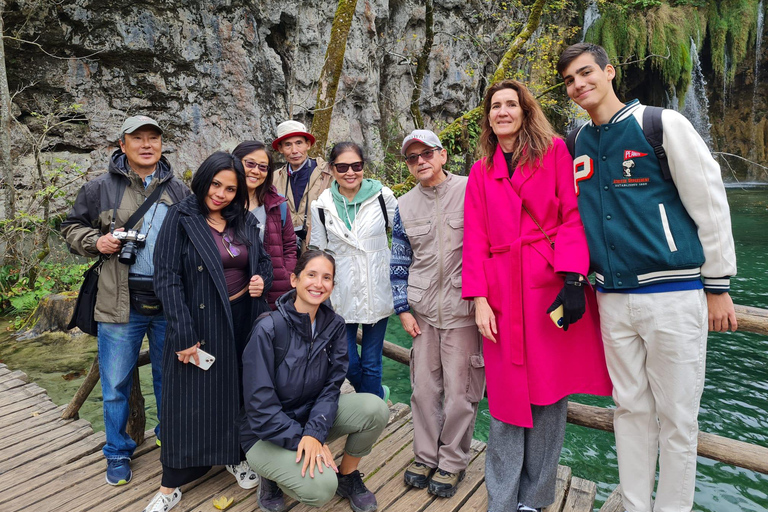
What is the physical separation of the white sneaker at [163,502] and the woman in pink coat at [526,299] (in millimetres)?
1849

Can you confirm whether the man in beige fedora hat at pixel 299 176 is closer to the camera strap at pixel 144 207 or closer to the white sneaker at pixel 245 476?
A: the camera strap at pixel 144 207

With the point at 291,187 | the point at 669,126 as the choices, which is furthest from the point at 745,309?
the point at 291,187

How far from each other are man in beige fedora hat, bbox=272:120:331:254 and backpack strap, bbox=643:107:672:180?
2.37 metres

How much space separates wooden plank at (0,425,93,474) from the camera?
11.5ft

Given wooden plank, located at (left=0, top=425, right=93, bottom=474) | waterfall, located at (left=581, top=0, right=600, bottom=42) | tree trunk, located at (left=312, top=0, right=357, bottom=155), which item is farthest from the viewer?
waterfall, located at (left=581, top=0, right=600, bottom=42)

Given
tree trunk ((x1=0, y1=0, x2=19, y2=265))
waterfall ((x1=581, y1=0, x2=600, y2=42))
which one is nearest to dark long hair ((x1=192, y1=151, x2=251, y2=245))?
tree trunk ((x1=0, y1=0, x2=19, y2=265))

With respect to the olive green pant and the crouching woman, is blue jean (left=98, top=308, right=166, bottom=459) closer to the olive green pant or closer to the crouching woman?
the crouching woman

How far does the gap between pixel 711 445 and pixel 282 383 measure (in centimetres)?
243

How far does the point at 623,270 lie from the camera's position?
7.43 ft

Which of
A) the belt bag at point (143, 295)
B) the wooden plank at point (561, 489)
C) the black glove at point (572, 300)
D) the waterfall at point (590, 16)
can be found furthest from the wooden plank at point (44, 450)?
the waterfall at point (590, 16)

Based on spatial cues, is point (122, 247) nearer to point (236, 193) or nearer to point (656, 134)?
point (236, 193)

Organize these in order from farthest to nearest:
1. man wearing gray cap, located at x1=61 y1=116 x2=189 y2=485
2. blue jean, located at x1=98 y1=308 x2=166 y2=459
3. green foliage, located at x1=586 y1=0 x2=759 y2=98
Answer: green foliage, located at x1=586 y1=0 x2=759 y2=98
blue jean, located at x1=98 y1=308 x2=166 y2=459
man wearing gray cap, located at x1=61 y1=116 x2=189 y2=485

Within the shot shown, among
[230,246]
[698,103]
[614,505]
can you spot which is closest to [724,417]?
[614,505]

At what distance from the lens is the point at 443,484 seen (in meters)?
2.81
